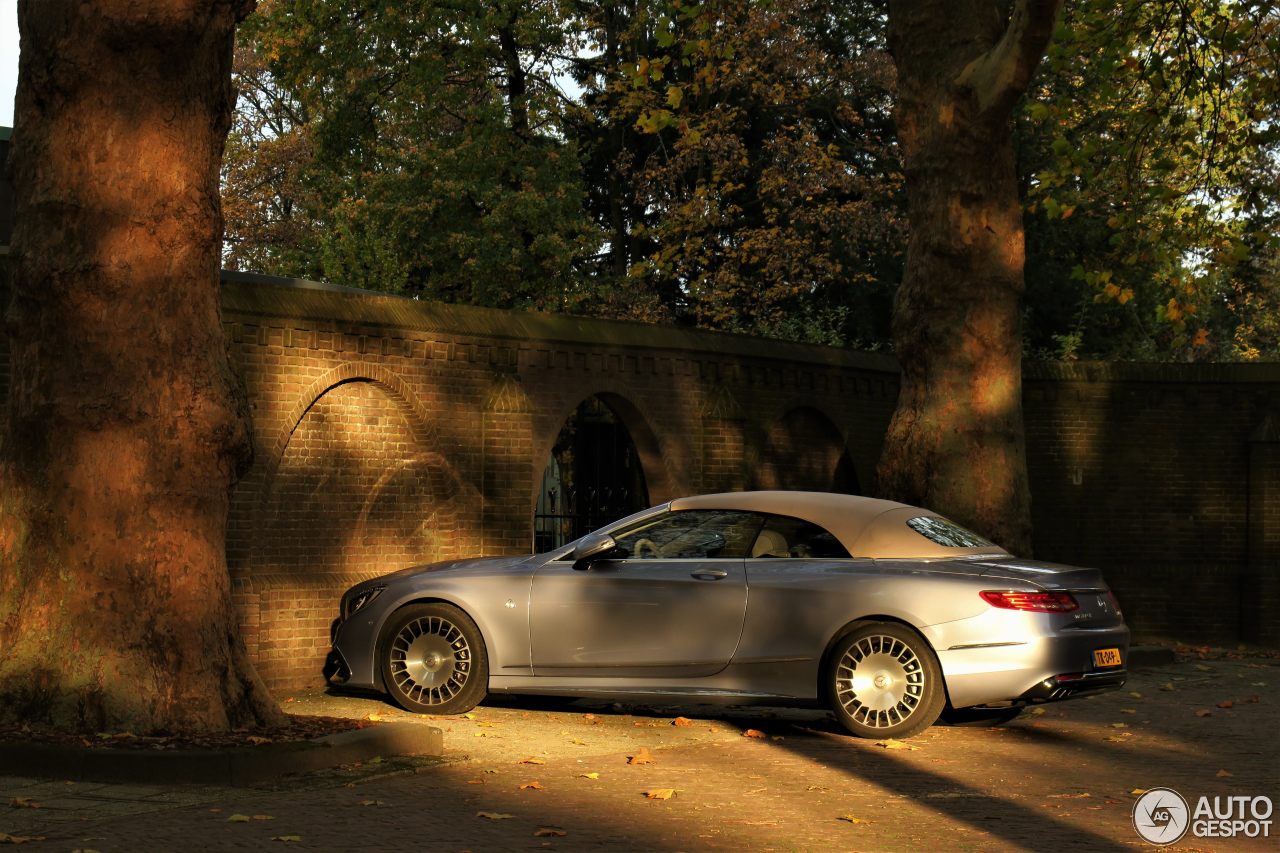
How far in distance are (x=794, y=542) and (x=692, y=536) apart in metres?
0.67

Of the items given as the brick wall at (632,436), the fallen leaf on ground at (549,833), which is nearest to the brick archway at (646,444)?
the brick wall at (632,436)

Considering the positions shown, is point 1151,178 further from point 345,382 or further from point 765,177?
point 345,382

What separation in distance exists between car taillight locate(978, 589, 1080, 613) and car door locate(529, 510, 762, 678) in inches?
60.6

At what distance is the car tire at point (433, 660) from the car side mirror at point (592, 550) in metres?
0.81

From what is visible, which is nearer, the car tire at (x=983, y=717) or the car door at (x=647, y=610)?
the car door at (x=647, y=610)

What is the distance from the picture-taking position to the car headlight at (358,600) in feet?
38.3

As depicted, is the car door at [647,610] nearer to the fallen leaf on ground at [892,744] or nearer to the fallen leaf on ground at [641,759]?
the fallen leaf on ground at [892,744]

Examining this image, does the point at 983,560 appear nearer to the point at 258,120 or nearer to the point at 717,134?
the point at 717,134

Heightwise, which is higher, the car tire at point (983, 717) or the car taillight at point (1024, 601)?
the car taillight at point (1024, 601)

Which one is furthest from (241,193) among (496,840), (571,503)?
(496,840)

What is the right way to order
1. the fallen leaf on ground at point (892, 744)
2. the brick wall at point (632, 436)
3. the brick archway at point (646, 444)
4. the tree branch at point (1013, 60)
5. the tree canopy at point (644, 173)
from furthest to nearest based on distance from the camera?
the tree canopy at point (644, 173)
the brick archway at point (646, 444)
the tree branch at point (1013, 60)
the brick wall at point (632, 436)
the fallen leaf on ground at point (892, 744)

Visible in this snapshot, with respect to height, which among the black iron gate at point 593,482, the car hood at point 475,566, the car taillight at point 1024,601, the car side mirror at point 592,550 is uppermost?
the black iron gate at point 593,482

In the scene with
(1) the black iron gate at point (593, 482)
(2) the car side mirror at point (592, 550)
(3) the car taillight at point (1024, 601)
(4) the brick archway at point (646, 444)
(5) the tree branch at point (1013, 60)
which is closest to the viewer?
(3) the car taillight at point (1024, 601)

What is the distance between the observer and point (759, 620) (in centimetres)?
1093
